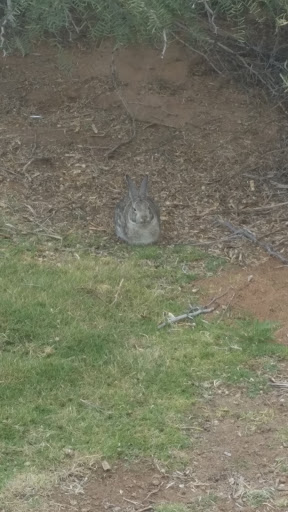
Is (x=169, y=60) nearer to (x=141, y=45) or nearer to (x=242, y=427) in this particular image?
A: (x=141, y=45)

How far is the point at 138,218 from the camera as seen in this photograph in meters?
8.80

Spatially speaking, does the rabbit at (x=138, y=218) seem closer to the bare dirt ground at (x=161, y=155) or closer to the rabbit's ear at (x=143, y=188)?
the rabbit's ear at (x=143, y=188)

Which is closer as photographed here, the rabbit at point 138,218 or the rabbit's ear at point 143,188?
the rabbit at point 138,218

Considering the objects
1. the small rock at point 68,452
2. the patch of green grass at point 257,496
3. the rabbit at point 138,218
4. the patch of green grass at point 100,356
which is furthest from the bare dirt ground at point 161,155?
Result: the small rock at point 68,452

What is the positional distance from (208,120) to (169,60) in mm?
1058

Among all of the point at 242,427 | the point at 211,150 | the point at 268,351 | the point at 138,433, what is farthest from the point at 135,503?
the point at 211,150

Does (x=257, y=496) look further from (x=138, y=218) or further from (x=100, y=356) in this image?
(x=138, y=218)

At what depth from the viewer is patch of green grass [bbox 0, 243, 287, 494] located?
5.80 m

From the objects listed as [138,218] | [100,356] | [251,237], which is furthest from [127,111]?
[100,356]

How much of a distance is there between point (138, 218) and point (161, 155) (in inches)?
78.1

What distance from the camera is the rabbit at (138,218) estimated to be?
8.91m

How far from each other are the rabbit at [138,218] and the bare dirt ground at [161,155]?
0.19 metres

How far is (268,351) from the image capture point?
6848 millimetres

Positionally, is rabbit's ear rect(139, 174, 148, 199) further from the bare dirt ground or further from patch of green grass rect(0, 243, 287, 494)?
patch of green grass rect(0, 243, 287, 494)
